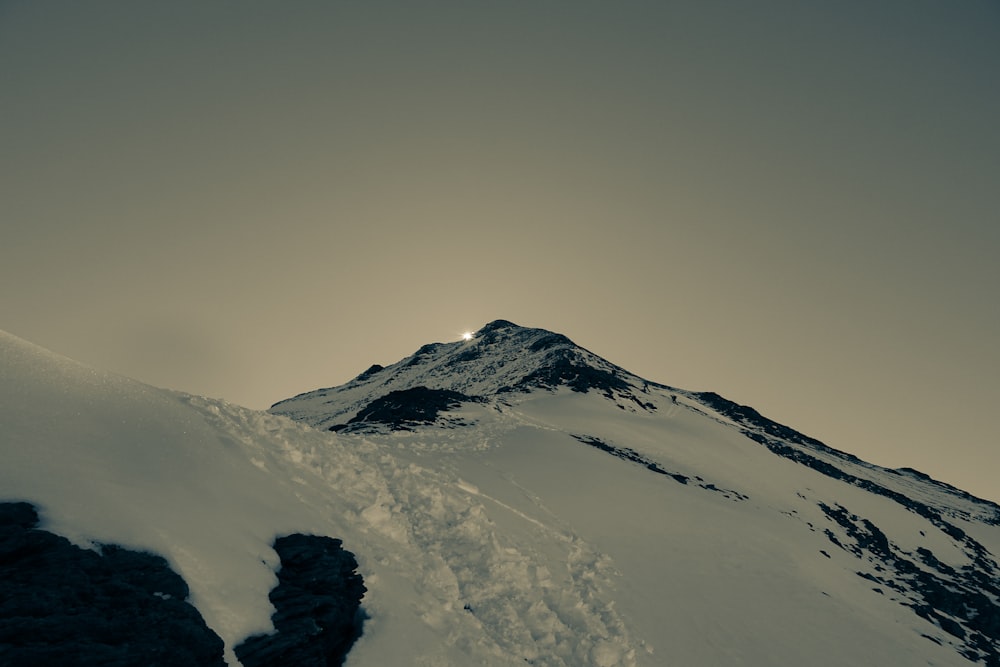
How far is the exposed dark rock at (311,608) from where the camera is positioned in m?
10.4

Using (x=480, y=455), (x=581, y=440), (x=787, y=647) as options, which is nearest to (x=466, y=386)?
(x=581, y=440)

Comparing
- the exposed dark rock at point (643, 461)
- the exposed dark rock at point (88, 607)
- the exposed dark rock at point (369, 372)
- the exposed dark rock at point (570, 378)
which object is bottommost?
the exposed dark rock at point (369, 372)

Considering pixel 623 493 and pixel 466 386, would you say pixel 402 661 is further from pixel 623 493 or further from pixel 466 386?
pixel 466 386

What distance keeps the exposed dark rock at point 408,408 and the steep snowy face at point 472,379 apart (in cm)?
8

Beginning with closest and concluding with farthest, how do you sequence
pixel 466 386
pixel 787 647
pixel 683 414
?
pixel 787 647 → pixel 683 414 → pixel 466 386

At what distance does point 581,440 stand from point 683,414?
105 feet

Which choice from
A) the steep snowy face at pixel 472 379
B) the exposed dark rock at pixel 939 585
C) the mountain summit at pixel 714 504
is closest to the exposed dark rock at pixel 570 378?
the steep snowy face at pixel 472 379

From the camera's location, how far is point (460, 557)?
17.8 metres

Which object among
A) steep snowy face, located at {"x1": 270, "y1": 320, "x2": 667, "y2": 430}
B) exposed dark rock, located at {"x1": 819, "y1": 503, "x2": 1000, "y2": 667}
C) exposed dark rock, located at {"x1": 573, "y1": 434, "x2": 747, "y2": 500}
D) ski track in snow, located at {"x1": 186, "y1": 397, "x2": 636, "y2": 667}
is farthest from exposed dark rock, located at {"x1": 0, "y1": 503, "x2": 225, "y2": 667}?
exposed dark rock, located at {"x1": 819, "y1": 503, "x2": 1000, "y2": 667}

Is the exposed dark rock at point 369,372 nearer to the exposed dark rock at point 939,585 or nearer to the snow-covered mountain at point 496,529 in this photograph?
the snow-covered mountain at point 496,529

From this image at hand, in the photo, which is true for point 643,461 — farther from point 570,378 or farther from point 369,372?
point 369,372

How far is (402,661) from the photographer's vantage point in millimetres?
11930

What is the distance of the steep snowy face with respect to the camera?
48.4 meters

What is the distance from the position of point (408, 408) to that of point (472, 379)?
37440 millimetres
